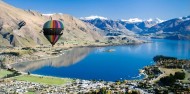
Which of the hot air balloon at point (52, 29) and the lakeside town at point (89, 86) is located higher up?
the hot air balloon at point (52, 29)

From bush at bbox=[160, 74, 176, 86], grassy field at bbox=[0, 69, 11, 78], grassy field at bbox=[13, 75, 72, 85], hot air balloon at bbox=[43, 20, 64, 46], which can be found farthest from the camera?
grassy field at bbox=[0, 69, 11, 78]

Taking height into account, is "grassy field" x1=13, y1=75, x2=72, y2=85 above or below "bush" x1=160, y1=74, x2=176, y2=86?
below

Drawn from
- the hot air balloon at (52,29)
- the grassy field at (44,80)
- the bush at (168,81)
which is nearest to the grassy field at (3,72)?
the grassy field at (44,80)

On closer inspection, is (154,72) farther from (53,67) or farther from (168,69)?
(53,67)

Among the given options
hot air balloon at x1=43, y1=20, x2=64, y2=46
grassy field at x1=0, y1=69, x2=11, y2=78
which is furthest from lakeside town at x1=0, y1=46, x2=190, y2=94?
hot air balloon at x1=43, y1=20, x2=64, y2=46

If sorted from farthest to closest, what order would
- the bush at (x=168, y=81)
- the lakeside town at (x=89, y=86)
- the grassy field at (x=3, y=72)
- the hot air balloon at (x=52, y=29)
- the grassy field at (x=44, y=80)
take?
the grassy field at (x=3, y=72) → the grassy field at (x=44, y=80) → the bush at (x=168, y=81) → the lakeside town at (x=89, y=86) → the hot air balloon at (x=52, y=29)

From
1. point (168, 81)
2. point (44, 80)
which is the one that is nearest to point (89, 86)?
point (44, 80)

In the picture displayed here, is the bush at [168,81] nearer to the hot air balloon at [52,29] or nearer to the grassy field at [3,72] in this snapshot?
the hot air balloon at [52,29]

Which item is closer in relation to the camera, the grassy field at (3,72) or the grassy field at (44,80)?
the grassy field at (44,80)

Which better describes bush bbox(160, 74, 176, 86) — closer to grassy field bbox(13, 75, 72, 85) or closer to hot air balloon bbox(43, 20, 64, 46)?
grassy field bbox(13, 75, 72, 85)

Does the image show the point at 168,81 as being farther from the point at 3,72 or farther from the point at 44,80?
the point at 3,72

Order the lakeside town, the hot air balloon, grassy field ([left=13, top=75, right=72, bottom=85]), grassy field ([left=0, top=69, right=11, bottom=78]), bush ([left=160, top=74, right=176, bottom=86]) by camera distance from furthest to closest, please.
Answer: grassy field ([left=0, top=69, right=11, bottom=78]) → grassy field ([left=13, top=75, right=72, bottom=85]) → bush ([left=160, top=74, right=176, bottom=86]) → the lakeside town → the hot air balloon

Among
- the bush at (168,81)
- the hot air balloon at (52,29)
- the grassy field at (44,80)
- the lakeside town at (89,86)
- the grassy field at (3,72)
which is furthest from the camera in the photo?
the grassy field at (3,72)
